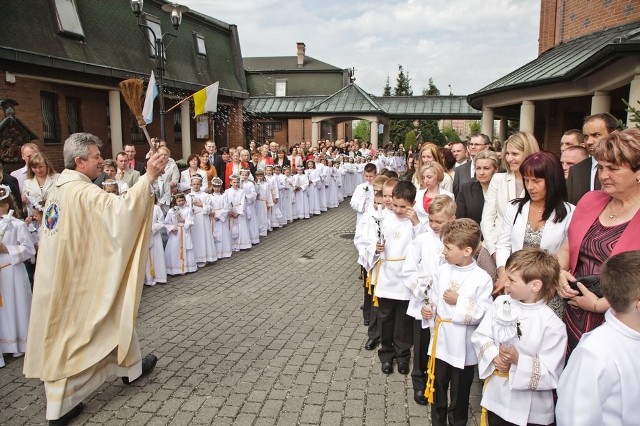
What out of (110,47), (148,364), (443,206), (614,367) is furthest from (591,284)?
(110,47)

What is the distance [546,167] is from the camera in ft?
12.2

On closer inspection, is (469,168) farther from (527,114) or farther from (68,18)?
(68,18)

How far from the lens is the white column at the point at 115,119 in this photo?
1775 cm

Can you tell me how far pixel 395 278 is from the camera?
4914 millimetres

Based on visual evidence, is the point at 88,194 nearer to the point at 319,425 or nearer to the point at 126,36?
the point at 319,425

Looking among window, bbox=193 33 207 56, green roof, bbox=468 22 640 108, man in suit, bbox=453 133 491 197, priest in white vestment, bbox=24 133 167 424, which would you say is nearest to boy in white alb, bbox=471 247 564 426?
priest in white vestment, bbox=24 133 167 424

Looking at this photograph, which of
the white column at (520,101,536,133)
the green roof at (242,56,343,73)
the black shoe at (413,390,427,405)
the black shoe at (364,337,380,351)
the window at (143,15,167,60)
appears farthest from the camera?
the green roof at (242,56,343,73)

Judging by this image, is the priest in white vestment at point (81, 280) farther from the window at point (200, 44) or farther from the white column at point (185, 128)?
the window at point (200, 44)

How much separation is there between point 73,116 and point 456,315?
17.0m

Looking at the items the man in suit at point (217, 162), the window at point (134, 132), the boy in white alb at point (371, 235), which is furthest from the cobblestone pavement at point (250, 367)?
the window at point (134, 132)

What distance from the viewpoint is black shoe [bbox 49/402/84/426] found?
4.02 metres

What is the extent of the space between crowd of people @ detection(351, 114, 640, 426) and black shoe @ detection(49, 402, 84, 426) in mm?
2802

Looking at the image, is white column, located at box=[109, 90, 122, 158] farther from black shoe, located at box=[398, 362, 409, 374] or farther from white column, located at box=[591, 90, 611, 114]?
black shoe, located at box=[398, 362, 409, 374]

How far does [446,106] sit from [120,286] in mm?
29251
